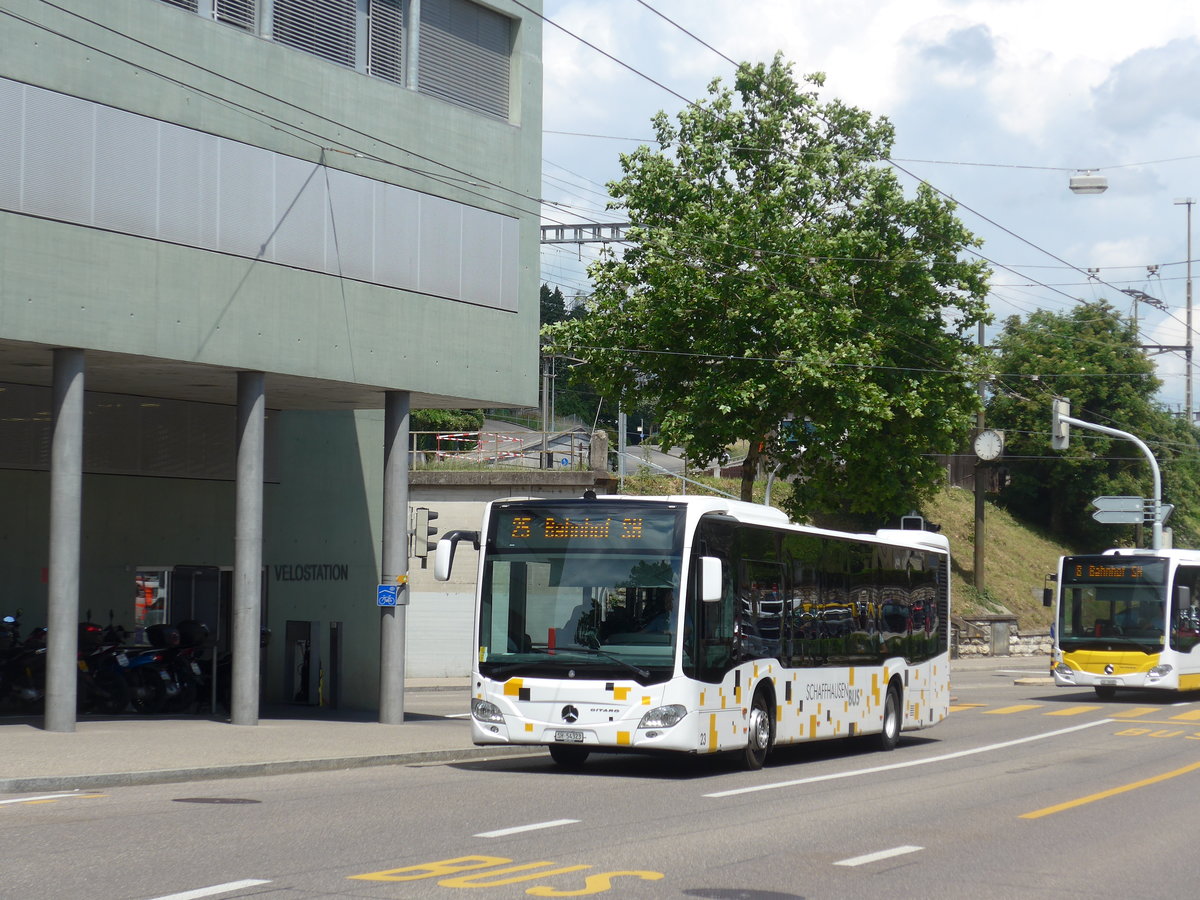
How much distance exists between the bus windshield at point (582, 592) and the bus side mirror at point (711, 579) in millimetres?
413

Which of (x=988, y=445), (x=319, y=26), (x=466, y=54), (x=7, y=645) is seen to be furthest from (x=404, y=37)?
(x=988, y=445)

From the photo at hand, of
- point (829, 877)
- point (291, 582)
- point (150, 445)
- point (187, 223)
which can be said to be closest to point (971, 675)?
point (291, 582)

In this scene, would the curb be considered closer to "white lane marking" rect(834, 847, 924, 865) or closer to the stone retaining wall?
"white lane marking" rect(834, 847, 924, 865)

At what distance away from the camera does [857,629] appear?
19750 millimetres

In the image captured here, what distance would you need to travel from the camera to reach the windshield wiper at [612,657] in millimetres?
15455

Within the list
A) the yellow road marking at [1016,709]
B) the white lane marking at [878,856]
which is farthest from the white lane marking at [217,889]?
the yellow road marking at [1016,709]

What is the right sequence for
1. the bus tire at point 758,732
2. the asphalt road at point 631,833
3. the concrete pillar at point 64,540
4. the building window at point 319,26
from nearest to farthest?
1. the asphalt road at point 631,833
2. the bus tire at point 758,732
3. the concrete pillar at point 64,540
4. the building window at point 319,26

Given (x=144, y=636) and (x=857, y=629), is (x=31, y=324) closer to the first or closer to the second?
(x=144, y=636)

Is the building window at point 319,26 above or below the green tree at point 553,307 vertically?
below

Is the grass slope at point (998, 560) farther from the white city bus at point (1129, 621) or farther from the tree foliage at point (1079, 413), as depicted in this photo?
the white city bus at point (1129, 621)

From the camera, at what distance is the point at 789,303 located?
35.5m

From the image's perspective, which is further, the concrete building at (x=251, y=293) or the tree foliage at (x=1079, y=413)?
the tree foliage at (x=1079, y=413)

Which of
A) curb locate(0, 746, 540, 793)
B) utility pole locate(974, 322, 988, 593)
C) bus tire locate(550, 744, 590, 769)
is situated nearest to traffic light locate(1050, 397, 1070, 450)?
Answer: utility pole locate(974, 322, 988, 593)

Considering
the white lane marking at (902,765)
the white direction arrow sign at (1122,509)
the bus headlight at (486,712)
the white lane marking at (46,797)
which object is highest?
the white direction arrow sign at (1122,509)
